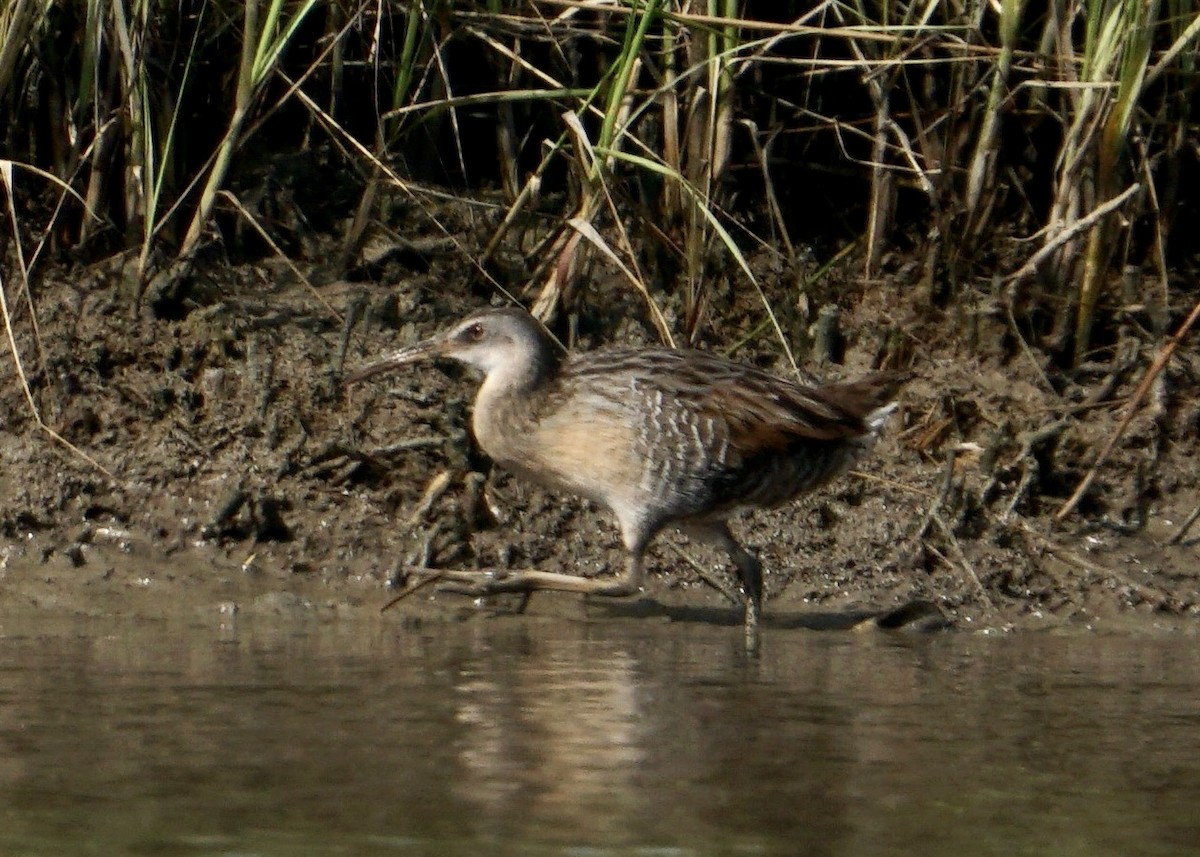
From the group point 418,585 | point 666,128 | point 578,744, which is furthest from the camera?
point 666,128

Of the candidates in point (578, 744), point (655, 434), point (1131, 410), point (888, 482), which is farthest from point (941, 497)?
point (578, 744)

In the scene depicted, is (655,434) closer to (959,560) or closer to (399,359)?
(399,359)

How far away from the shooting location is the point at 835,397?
6746 mm

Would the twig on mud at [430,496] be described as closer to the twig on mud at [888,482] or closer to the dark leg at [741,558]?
the dark leg at [741,558]

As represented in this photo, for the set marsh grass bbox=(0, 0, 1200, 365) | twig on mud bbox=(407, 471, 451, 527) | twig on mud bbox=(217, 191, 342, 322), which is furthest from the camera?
twig on mud bbox=(217, 191, 342, 322)

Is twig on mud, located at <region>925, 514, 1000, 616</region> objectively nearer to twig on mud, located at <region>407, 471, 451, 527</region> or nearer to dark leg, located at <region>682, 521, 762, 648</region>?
dark leg, located at <region>682, 521, 762, 648</region>

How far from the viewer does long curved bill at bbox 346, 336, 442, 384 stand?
22.6ft

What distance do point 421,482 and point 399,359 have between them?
45cm

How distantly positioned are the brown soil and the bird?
0.97 ft

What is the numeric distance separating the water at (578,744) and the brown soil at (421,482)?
504mm

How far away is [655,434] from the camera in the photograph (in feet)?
21.5

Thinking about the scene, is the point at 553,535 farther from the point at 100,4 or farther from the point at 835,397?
the point at 100,4

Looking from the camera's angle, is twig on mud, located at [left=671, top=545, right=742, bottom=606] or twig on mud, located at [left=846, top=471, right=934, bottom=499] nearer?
twig on mud, located at [left=671, top=545, right=742, bottom=606]

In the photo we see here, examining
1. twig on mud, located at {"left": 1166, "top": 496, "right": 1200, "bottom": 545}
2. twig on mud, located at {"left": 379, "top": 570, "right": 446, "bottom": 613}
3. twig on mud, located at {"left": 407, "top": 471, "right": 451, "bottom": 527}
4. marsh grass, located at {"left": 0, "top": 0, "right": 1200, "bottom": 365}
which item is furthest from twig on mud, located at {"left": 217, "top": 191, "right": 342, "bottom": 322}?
twig on mud, located at {"left": 1166, "top": 496, "right": 1200, "bottom": 545}
